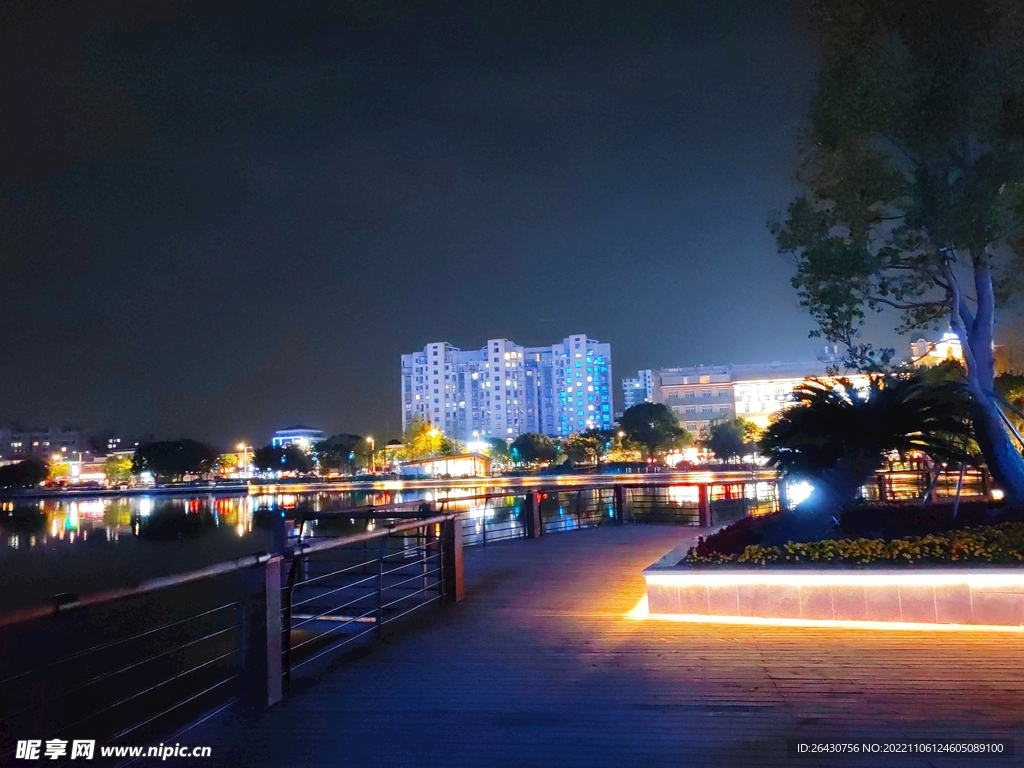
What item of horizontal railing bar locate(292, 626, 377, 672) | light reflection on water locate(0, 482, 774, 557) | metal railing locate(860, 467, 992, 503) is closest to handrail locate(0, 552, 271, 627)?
horizontal railing bar locate(292, 626, 377, 672)

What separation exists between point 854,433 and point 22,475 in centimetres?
11551

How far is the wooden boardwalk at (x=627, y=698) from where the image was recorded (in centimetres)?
435

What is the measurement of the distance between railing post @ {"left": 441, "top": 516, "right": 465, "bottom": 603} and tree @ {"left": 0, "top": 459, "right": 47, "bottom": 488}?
113 metres

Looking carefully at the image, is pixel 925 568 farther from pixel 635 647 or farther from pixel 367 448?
pixel 367 448

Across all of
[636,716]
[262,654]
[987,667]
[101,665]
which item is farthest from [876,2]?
[101,665]

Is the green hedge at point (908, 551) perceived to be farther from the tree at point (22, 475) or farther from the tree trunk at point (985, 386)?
the tree at point (22, 475)

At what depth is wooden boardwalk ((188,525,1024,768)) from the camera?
4348mm

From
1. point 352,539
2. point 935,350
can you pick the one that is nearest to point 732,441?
point 935,350

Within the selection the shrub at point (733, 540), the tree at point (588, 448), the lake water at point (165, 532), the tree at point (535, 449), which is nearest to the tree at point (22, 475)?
the lake water at point (165, 532)

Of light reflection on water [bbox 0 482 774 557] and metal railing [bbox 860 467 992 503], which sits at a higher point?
metal railing [bbox 860 467 992 503]

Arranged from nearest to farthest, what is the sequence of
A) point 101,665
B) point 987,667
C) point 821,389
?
1. point 987,667
2. point 821,389
3. point 101,665

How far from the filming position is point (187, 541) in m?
35.2

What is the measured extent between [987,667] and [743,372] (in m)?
116

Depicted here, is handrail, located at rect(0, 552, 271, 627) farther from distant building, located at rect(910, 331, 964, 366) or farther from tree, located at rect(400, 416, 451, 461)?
tree, located at rect(400, 416, 451, 461)
